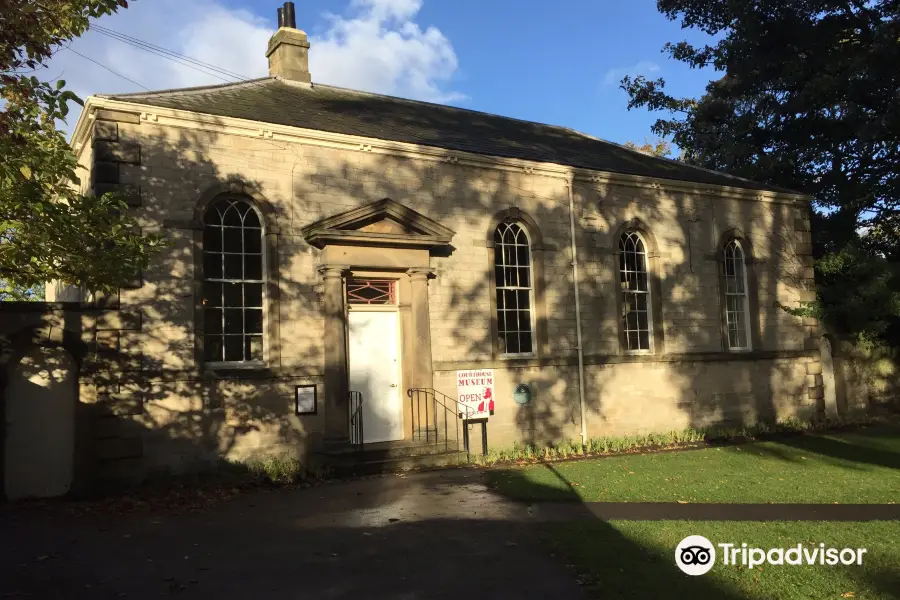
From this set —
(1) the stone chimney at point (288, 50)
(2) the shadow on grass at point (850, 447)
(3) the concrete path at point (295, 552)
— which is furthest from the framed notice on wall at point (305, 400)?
(2) the shadow on grass at point (850, 447)

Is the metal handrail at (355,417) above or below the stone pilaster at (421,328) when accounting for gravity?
below

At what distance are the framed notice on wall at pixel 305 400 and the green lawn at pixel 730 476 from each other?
3.01 meters

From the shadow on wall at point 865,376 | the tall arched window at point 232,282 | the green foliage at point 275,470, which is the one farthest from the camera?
the shadow on wall at point 865,376

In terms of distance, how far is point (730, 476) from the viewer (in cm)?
1048

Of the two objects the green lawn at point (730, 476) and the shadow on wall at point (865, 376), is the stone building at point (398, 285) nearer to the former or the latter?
the shadow on wall at point (865, 376)

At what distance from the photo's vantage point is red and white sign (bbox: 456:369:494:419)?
1276 cm

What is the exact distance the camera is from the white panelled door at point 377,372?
39.2ft

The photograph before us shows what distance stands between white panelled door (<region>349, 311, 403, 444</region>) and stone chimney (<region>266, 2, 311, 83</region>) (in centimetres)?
663

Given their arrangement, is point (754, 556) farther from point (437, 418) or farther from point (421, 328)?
point (421, 328)

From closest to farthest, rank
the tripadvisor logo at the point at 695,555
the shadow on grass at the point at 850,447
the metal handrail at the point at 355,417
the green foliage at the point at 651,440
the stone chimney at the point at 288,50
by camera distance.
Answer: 1. the tripadvisor logo at the point at 695,555
2. the metal handrail at the point at 355,417
3. the shadow on grass at the point at 850,447
4. the green foliage at the point at 651,440
5. the stone chimney at the point at 288,50

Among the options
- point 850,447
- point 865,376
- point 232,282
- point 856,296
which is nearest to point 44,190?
point 232,282

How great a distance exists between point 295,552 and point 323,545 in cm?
32

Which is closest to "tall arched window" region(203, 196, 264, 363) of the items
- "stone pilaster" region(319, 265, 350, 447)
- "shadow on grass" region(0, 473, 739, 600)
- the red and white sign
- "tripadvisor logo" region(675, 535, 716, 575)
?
"stone pilaster" region(319, 265, 350, 447)

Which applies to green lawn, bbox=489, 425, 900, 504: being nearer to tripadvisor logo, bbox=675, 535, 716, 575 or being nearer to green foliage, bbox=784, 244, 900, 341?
tripadvisor logo, bbox=675, 535, 716, 575
